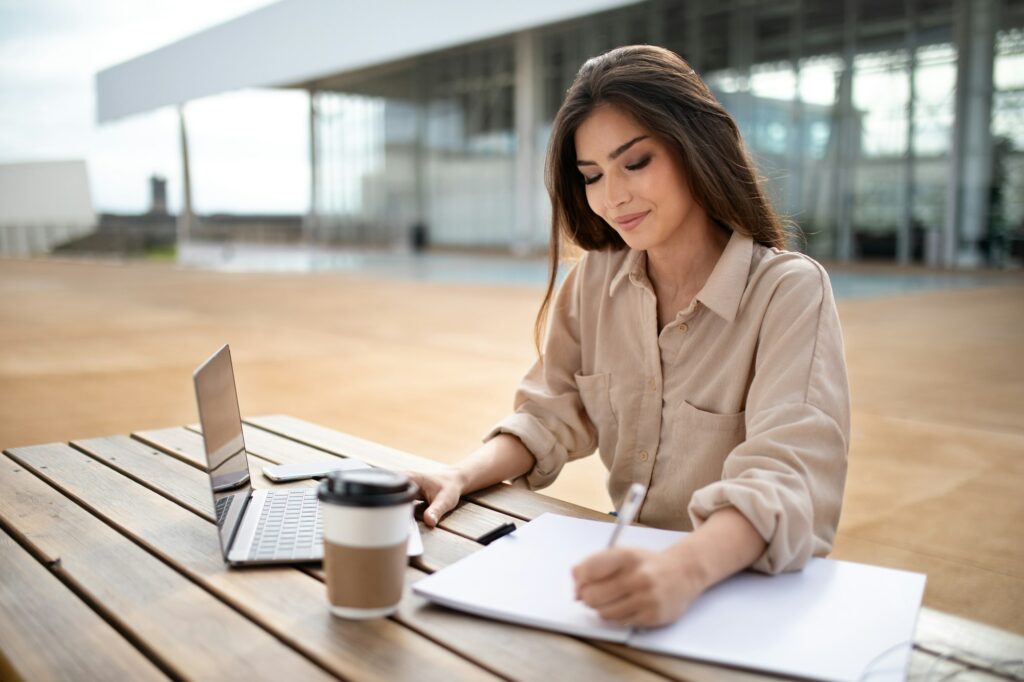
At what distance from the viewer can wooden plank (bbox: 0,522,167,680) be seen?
89 centimetres

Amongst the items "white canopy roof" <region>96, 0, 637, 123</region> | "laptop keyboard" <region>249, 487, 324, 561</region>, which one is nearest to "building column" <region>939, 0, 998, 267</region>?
"white canopy roof" <region>96, 0, 637, 123</region>

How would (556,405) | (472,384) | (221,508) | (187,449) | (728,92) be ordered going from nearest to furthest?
1. (221,508)
2. (556,405)
3. (187,449)
4. (472,384)
5. (728,92)

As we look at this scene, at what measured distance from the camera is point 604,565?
0.96 meters

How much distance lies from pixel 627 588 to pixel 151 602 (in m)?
0.57

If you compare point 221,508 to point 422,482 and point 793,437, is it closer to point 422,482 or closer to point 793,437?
point 422,482

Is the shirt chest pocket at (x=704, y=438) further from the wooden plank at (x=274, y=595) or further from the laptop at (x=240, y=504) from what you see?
the wooden plank at (x=274, y=595)

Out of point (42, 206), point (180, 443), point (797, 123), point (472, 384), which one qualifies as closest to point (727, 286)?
point (180, 443)

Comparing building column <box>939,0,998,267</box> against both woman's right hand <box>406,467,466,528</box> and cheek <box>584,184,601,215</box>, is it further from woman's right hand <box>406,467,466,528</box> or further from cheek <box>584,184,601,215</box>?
woman's right hand <box>406,467,466,528</box>

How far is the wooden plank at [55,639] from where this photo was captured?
0.89 metres

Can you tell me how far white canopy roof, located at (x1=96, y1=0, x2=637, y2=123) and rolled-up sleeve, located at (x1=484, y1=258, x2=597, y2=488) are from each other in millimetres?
13148

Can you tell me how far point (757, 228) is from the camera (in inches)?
61.9

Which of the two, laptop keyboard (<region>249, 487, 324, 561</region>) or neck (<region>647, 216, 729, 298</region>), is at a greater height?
neck (<region>647, 216, 729, 298</region>)

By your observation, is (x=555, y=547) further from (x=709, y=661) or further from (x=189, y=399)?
(x=189, y=399)

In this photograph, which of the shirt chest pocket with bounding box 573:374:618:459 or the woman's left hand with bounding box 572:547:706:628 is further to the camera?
the shirt chest pocket with bounding box 573:374:618:459
